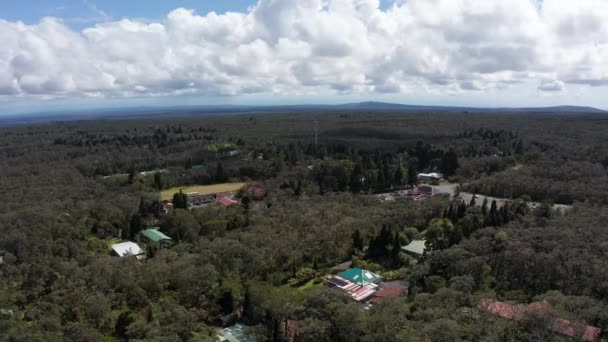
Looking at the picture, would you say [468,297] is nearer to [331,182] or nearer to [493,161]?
[331,182]

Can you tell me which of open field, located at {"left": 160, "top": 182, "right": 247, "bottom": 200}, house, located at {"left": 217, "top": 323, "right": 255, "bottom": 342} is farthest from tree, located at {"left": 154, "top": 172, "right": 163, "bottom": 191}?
house, located at {"left": 217, "top": 323, "right": 255, "bottom": 342}

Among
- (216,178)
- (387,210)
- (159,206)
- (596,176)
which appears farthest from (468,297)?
(216,178)

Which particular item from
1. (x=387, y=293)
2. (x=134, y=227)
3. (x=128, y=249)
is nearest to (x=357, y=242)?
(x=387, y=293)

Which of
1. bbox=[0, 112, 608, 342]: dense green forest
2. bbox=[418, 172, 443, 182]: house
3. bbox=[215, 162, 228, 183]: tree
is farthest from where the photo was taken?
bbox=[215, 162, 228, 183]: tree

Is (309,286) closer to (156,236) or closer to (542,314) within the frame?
(542,314)

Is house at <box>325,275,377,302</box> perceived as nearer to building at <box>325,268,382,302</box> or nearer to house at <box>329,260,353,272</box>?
building at <box>325,268,382,302</box>

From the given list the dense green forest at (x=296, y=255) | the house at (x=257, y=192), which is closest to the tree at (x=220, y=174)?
the dense green forest at (x=296, y=255)

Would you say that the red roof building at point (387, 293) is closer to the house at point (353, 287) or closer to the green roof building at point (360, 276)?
the house at point (353, 287)
